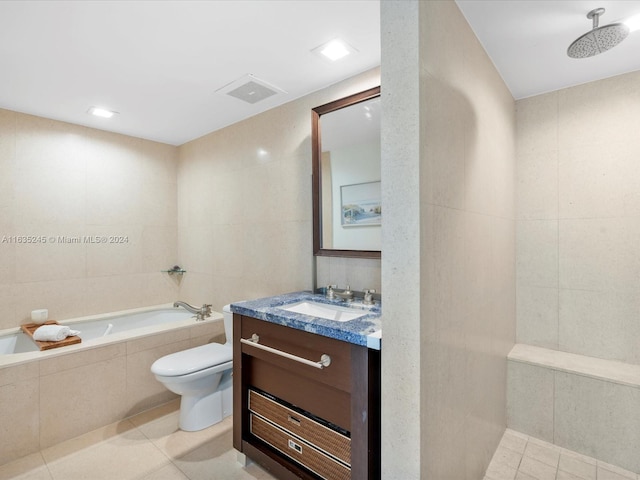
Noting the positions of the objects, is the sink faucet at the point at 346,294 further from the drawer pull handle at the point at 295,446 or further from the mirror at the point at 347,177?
the drawer pull handle at the point at 295,446

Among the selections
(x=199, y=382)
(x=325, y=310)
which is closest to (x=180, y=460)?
(x=199, y=382)

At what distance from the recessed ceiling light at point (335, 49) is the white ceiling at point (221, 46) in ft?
0.13

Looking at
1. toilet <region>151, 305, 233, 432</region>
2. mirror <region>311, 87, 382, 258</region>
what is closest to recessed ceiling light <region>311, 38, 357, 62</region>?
mirror <region>311, 87, 382, 258</region>

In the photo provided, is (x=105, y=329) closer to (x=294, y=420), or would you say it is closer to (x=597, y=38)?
(x=294, y=420)

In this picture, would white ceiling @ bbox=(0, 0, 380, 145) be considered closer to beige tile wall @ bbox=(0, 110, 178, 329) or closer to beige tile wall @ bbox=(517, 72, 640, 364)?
beige tile wall @ bbox=(0, 110, 178, 329)

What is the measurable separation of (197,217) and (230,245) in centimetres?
68

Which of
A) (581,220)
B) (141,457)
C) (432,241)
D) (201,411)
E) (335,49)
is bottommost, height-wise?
(141,457)

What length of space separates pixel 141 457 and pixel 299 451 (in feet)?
3.52

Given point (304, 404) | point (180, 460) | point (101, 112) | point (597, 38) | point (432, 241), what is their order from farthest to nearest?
point (101, 112) < point (180, 460) < point (304, 404) < point (597, 38) < point (432, 241)

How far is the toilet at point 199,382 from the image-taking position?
2121mm

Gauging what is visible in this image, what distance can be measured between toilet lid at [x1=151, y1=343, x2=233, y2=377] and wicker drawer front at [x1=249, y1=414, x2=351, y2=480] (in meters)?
0.51

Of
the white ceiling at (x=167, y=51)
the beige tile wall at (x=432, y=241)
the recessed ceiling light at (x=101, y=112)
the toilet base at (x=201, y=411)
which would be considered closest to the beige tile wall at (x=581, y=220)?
the beige tile wall at (x=432, y=241)

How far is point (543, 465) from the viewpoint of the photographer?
6.06 feet

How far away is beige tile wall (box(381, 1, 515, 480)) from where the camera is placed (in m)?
1.11
